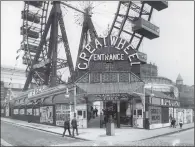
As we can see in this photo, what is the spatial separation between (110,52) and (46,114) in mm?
12162

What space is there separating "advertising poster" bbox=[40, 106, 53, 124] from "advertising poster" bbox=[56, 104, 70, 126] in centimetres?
179

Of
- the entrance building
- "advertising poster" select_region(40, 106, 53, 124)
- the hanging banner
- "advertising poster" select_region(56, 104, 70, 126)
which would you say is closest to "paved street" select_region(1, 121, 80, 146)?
"advertising poster" select_region(56, 104, 70, 126)

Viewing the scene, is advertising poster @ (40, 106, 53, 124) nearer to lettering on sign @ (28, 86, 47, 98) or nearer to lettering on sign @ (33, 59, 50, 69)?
lettering on sign @ (28, 86, 47, 98)

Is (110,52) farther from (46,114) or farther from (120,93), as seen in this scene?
(46,114)

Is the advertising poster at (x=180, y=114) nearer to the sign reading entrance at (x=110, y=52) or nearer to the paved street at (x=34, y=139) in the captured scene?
the sign reading entrance at (x=110, y=52)

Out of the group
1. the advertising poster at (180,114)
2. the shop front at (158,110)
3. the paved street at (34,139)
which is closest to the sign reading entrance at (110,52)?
the shop front at (158,110)

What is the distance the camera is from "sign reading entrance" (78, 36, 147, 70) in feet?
102

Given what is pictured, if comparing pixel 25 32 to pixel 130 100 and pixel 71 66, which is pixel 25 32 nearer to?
pixel 71 66

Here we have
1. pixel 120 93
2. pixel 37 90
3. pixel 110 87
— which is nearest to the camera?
pixel 120 93

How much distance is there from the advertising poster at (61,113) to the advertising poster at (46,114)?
1786mm

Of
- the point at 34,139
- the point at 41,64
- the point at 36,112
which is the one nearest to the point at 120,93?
the point at 34,139

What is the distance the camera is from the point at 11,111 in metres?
58.7

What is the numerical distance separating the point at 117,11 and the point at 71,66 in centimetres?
1549

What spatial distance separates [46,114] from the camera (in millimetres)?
34781
